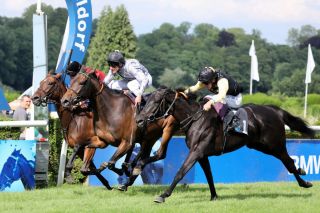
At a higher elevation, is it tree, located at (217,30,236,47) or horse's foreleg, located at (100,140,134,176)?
horse's foreleg, located at (100,140,134,176)

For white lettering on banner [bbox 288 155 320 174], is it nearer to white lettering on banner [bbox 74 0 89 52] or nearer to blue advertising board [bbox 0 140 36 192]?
white lettering on banner [bbox 74 0 89 52]

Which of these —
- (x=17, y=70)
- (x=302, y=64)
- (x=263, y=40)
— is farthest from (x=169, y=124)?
(x=263, y=40)

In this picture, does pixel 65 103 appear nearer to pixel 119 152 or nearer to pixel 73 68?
pixel 73 68

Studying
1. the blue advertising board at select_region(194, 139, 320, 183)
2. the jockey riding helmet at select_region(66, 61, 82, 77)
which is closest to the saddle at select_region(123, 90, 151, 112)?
the jockey riding helmet at select_region(66, 61, 82, 77)

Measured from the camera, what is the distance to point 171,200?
862 centimetres

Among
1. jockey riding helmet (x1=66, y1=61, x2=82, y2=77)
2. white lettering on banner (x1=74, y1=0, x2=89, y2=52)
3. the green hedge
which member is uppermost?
white lettering on banner (x1=74, y1=0, x2=89, y2=52)

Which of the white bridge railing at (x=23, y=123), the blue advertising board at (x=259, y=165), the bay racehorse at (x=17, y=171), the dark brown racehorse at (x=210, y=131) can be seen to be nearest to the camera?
the dark brown racehorse at (x=210, y=131)

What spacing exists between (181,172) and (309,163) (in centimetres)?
495

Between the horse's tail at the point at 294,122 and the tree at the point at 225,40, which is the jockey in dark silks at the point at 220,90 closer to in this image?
the horse's tail at the point at 294,122

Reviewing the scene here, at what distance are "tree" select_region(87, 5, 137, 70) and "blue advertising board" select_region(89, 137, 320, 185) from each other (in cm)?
3762

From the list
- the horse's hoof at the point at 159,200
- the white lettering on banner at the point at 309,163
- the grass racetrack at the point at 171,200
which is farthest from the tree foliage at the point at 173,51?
the horse's hoof at the point at 159,200

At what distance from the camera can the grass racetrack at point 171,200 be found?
308 inches

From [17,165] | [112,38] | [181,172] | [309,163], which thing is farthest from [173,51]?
[181,172]

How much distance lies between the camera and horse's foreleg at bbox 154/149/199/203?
807 cm
